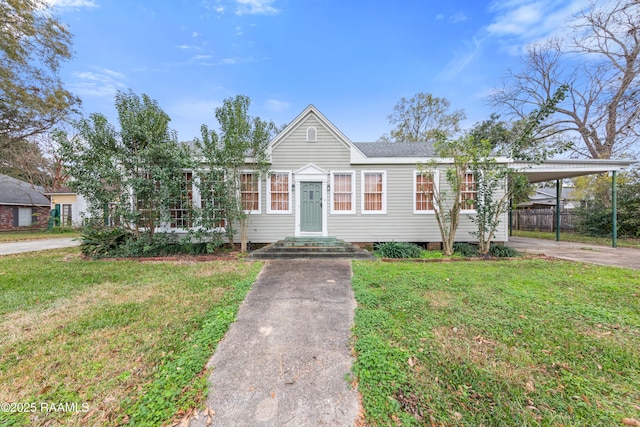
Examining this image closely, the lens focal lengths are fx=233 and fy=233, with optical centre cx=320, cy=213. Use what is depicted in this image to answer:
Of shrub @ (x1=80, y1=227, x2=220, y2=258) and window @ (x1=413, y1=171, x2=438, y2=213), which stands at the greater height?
window @ (x1=413, y1=171, x2=438, y2=213)

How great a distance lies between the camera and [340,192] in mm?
8508

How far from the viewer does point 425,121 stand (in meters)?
22.1

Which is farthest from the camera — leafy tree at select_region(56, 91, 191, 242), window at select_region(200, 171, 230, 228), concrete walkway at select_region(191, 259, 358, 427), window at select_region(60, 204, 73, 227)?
window at select_region(60, 204, 73, 227)

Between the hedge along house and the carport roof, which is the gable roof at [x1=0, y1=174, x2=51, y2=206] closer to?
the hedge along house

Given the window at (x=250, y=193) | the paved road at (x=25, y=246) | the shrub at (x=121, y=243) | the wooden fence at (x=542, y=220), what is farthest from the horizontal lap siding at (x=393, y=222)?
the wooden fence at (x=542, y=220)

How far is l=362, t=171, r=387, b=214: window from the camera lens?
27.8ft

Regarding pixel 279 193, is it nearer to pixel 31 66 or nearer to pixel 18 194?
pixel 31 66

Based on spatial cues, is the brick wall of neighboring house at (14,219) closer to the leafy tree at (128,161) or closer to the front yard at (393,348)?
the leafy tree at (128,161)

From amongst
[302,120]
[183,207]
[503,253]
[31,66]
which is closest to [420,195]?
[503,253]

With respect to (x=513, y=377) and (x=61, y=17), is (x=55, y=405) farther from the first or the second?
(x=61, y=17)

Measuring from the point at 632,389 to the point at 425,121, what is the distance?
2371 cm

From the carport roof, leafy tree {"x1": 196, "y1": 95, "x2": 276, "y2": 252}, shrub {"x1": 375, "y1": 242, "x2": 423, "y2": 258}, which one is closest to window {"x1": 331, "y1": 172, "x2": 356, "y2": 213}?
shrub {"x1": 375, "y1": 242, "x2": 423, "y2": 258}

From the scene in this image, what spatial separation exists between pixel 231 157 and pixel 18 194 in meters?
27.4

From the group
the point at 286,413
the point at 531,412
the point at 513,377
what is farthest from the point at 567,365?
the point at 286,413
